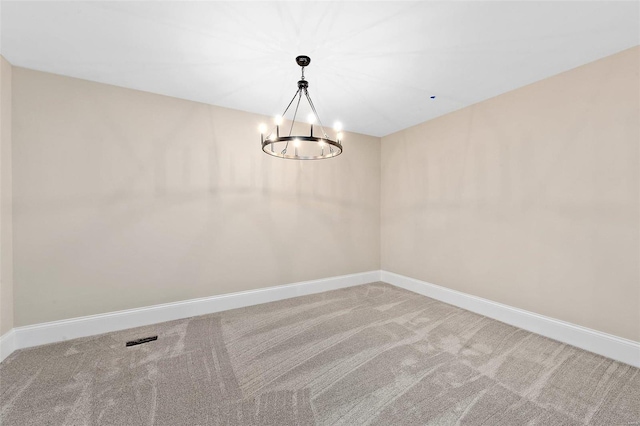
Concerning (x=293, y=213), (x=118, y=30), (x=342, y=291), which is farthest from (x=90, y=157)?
(x=342, y=291)

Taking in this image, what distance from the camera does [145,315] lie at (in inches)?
120

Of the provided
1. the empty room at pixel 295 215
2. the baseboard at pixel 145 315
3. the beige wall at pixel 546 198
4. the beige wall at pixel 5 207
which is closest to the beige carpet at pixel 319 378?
the empty room at pixel 295 215

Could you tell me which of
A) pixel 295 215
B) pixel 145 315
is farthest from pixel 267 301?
pixel 145 315

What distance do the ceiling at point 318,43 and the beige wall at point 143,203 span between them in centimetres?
40

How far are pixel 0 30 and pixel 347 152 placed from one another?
13.4ft

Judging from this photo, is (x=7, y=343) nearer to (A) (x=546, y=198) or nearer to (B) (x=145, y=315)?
(B) (x=145, y=315)

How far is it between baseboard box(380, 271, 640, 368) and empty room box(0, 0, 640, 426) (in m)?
0.02

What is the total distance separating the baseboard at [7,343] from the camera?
7.56 feet

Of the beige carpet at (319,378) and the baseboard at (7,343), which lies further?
the baseboard at (7,343)

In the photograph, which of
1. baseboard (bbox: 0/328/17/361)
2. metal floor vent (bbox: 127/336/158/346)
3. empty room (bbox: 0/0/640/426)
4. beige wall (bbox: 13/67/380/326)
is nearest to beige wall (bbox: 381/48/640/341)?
empty room (bbox: 0/0/640/426)

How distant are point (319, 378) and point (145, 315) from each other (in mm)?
2338

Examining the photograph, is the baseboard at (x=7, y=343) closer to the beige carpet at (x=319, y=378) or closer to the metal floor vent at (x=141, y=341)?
the beige carpet at (x=319, y=378)

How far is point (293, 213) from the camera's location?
411cm

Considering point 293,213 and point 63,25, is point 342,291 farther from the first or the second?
point 63,25
